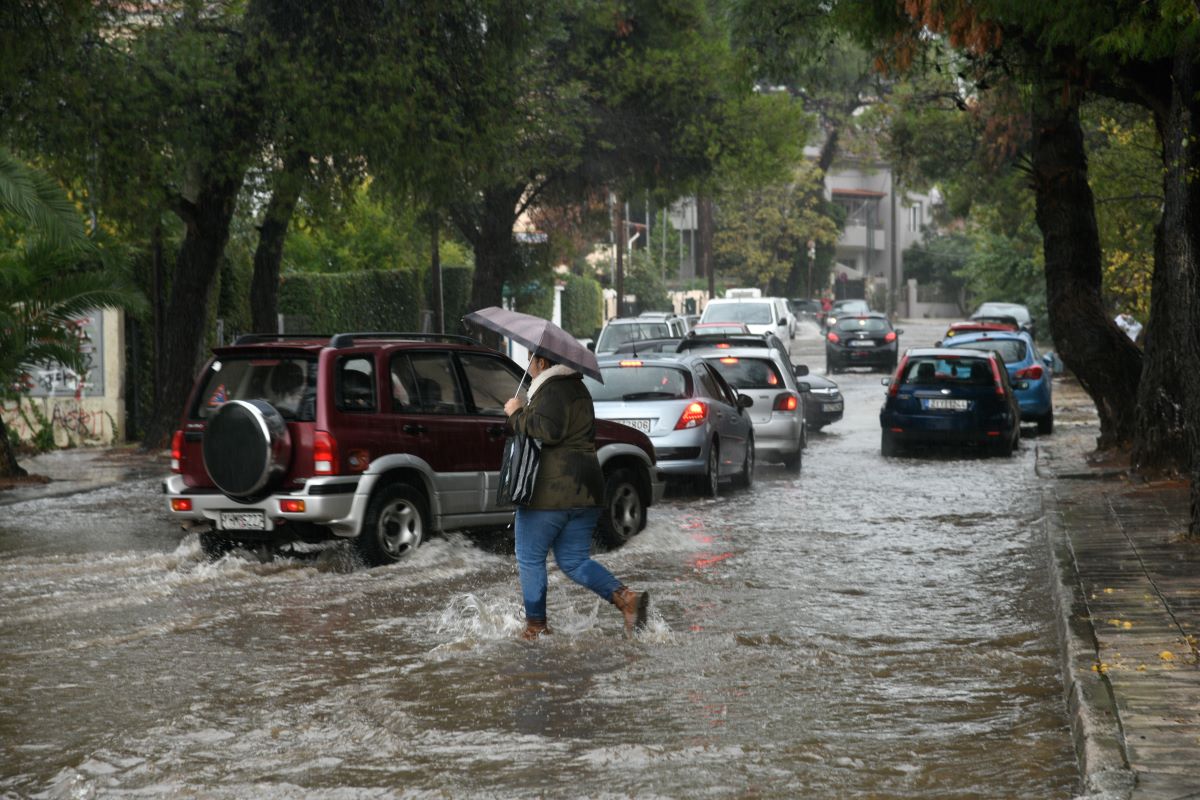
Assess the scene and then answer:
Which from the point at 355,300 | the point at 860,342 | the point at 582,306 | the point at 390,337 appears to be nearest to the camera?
the point at 390,337

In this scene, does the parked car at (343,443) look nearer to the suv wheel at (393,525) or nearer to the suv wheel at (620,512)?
the suv wheel at (393,525)

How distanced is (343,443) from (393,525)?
0.80 m

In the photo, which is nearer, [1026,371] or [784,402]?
[784,402]

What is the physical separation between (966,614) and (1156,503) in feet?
17.9

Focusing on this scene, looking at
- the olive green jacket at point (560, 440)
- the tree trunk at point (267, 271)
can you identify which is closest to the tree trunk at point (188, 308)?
the tree trunk at point (267, 271)

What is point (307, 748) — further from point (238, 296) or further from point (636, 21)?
point (636, 21)

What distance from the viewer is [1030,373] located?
26625 mm

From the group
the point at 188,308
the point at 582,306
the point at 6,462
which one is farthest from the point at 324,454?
the point at 582,306

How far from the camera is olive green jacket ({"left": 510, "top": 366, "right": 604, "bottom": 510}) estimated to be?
351 inches

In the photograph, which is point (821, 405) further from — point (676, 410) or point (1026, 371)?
point (676, 410)

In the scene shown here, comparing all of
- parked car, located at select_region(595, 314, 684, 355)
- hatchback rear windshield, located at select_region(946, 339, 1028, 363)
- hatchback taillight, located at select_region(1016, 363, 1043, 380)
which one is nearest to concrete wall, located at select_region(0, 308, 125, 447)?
parked car, located at select_region(595, 314, 684, 355)

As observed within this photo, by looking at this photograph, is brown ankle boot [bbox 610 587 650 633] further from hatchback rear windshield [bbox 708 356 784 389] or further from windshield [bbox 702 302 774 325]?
windshield [bbox 702 302 774 325]

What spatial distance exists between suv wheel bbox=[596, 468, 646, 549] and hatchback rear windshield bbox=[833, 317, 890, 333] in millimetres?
31806

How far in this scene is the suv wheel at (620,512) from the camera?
13.5m
